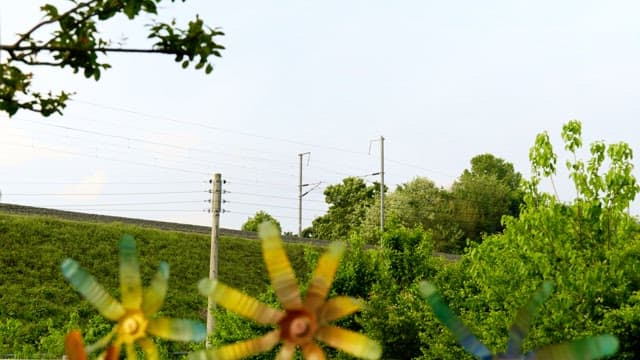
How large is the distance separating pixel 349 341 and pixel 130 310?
596mm

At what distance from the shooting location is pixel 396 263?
23906mm

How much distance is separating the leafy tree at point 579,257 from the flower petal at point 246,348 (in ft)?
43.4

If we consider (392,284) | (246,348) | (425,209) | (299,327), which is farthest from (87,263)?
(299,327)

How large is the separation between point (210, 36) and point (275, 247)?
2898mm

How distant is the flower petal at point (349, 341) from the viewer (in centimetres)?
188

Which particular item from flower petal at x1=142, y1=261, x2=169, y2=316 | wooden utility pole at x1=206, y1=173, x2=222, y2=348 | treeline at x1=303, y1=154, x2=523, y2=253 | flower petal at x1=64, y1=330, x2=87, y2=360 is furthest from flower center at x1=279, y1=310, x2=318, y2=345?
treeline at x1=303, y1=154, x2=523, y2=253

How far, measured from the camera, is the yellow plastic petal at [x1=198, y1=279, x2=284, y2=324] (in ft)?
→ 6.37

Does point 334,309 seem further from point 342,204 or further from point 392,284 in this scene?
point 342,204

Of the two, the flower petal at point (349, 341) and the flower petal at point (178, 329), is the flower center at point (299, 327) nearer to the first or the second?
the flower petal at point (349, 341)

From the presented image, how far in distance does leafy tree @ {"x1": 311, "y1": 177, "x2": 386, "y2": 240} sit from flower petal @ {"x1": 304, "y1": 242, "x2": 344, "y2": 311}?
2831 inches

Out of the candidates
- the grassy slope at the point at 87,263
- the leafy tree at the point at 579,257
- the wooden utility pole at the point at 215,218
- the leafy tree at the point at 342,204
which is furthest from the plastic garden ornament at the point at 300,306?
the leafy tree at the point at 342,204

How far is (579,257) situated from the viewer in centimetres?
1484

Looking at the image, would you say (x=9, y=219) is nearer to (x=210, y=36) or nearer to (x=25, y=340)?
(x=25, y=340)

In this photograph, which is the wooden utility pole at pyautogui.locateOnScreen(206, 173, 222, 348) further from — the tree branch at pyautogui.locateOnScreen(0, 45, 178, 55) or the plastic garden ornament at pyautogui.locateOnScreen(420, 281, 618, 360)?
the plastic garden ornament at pyautogui.locateOnScreen(420, 281, 618, 360)
